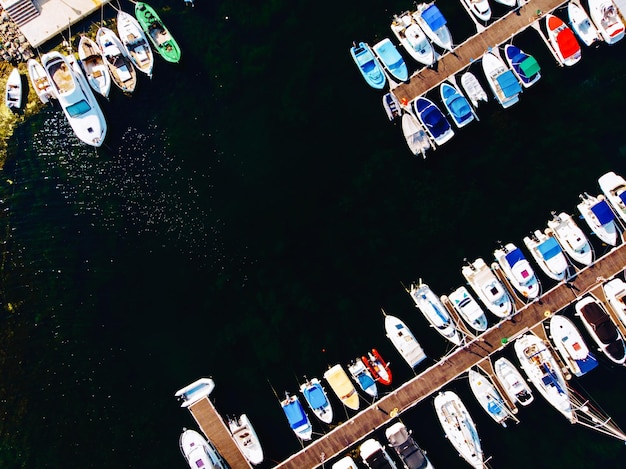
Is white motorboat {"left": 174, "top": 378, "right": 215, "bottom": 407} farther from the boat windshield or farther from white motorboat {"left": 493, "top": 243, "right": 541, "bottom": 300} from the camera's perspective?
white motorboat {"left": 493, "top": 243, "right": 541, "bottom": 300}

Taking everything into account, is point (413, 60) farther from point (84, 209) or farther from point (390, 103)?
point (84, 209)

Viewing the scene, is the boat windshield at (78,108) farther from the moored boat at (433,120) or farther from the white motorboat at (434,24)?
the white motorboat at (434,24)

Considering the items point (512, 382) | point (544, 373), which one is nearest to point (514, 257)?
point (544, 373)

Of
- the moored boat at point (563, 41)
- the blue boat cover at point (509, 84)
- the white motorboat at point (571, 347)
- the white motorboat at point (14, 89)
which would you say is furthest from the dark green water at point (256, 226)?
the white motorboat at point (14, 89)

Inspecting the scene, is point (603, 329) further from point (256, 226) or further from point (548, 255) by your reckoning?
point (256, 226)

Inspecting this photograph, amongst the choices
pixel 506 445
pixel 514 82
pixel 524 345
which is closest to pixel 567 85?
pixel 514 82

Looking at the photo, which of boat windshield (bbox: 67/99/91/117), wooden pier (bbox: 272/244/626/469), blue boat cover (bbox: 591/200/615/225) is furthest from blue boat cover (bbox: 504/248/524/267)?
boat windshield (bbox: 67/99/91/117)
